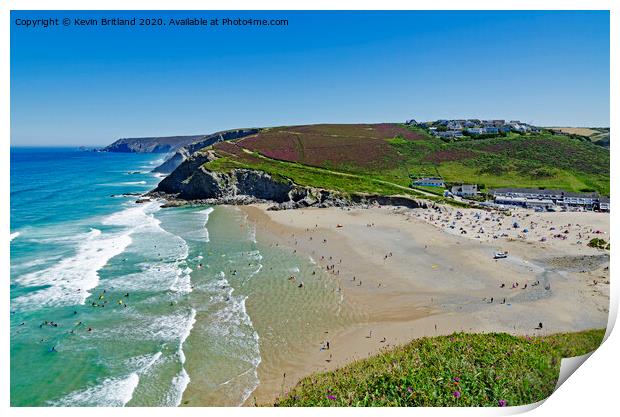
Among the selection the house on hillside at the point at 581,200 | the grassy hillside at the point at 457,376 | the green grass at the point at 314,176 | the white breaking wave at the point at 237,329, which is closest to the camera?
the grassy hillside at the point at 457,376

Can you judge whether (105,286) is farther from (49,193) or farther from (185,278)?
(49,193)

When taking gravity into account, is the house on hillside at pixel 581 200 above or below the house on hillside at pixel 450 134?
below

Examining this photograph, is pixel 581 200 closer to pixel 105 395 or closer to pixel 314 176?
pixel 314 176

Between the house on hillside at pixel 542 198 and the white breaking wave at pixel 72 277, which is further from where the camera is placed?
the house on hillside at pixel 542 198

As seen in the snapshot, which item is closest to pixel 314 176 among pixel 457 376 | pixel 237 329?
pixel 237 329

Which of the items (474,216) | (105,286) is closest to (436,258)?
(474,216)

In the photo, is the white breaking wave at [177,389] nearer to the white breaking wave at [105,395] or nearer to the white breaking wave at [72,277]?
the white breaking wave at [105,395]

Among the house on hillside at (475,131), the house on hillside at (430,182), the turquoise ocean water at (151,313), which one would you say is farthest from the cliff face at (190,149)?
the turquoise ocean water at (151,313)
